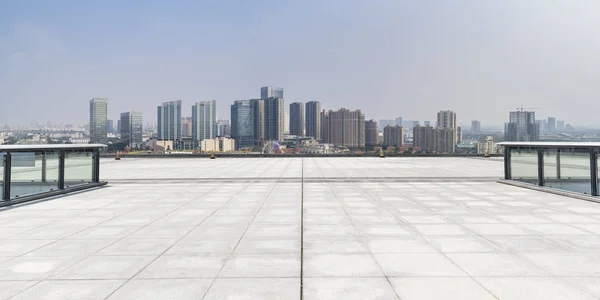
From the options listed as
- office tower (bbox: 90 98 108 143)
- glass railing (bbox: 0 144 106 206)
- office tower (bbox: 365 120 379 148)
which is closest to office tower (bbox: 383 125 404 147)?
office tower (bbox: 365 120 379 148)

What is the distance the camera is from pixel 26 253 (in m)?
5.97

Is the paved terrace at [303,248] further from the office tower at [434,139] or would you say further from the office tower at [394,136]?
Answer: the office tower at [394,136]

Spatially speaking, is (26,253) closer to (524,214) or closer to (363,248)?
(363,248)

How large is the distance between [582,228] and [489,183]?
8359mm

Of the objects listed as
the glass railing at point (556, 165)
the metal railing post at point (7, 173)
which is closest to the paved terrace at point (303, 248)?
the metal railing post at point (7, 173)

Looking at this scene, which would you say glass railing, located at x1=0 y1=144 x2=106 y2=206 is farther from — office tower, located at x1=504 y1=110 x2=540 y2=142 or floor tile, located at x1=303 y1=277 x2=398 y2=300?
office tower, located at x1=504 y1=110 x2=540 y2=142

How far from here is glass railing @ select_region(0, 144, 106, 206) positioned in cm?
1070

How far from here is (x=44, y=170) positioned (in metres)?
12.3

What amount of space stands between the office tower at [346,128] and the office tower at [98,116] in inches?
4161

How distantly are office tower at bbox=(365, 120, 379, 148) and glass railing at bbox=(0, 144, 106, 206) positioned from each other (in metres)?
172

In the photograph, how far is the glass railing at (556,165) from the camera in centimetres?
1124

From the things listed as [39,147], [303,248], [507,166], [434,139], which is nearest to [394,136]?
[434,139]

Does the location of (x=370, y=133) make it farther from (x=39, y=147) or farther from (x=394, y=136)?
(x=39, y=147)

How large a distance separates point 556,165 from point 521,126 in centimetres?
11858
